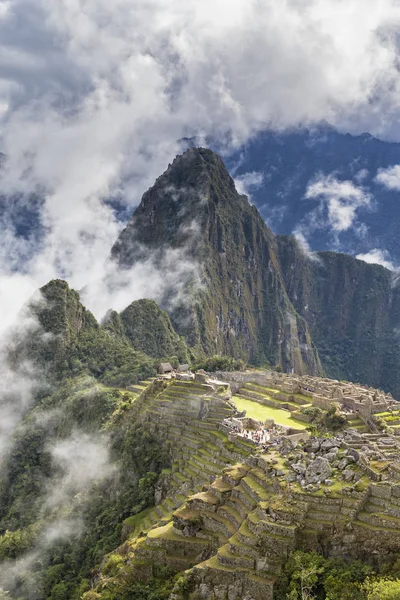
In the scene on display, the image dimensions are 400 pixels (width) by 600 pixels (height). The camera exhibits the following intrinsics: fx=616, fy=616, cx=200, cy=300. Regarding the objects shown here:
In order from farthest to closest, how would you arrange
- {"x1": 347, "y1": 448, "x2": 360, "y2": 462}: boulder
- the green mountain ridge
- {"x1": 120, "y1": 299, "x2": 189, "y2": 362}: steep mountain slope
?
{"x1": 120, "y1": 299, "x2": 189, "y2": 362}: steep mountain slope
{"x1": 347, "y1": 448, "x2": 360, "y2": 462}: boulder
the green mountain ridge

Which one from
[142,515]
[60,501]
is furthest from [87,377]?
[142,515]

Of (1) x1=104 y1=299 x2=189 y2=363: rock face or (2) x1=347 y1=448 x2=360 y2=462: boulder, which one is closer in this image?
(2) x1=347 y1=448 x2=360 y2=462: boulder

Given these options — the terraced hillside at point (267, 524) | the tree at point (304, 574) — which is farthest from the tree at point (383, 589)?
the terraced hillside at point (267, 524)

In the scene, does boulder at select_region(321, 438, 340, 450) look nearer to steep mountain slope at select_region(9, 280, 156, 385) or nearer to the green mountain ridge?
the green mountain ridge

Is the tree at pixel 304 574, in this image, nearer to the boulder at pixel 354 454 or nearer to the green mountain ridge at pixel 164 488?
the green mountain ridge at pixel 164 488

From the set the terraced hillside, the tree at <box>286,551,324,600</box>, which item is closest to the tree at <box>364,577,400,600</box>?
the tree at <box>286,551,324,600</box>

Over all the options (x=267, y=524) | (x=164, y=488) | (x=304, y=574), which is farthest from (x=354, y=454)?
(x=164, y=488)

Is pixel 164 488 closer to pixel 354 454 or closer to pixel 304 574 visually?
pixel 354 454

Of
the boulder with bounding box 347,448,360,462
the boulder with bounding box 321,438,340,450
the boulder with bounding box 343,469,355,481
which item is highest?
the boulder with bounding box 321,438,340,450
